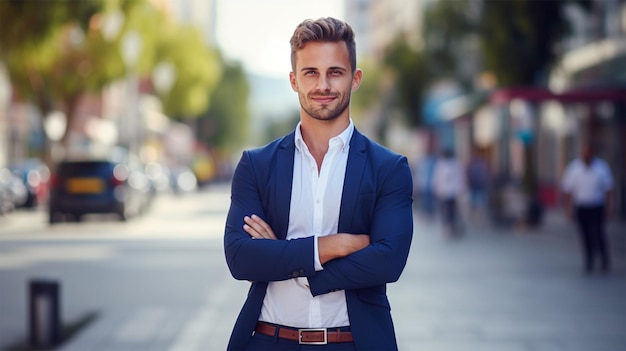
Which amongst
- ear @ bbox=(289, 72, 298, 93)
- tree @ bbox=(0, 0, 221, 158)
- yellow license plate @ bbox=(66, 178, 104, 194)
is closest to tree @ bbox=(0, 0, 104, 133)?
tree @ bbox=(0, 0, 221, 158)

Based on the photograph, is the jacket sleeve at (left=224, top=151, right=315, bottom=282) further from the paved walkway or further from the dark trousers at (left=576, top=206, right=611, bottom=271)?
the dark trousers at (left=576, top=206, right=611, bottom=271)

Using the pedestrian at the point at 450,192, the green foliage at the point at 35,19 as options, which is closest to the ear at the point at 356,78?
the green foliage at the point at 35,19

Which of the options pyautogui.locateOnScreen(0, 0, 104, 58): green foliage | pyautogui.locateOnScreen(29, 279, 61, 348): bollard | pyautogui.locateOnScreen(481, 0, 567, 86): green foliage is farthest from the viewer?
pyautogui.locateOnScreen(481, 0, 567, 86): green foliage

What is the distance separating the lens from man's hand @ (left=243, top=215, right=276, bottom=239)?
11.9 feet

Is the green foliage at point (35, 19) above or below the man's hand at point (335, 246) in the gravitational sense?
above

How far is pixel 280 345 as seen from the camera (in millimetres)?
3553

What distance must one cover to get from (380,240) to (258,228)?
0.40 metres

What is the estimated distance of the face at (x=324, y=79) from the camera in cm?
354

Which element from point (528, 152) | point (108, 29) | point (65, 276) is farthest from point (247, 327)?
point (108, 29)

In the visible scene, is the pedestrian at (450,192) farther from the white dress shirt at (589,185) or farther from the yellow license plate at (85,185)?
the yellow license plate at (85,185)

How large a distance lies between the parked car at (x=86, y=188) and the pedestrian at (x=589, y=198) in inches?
544

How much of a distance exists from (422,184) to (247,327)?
1062 inches

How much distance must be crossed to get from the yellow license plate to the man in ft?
75.1

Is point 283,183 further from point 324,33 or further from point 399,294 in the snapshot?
point 399,294
